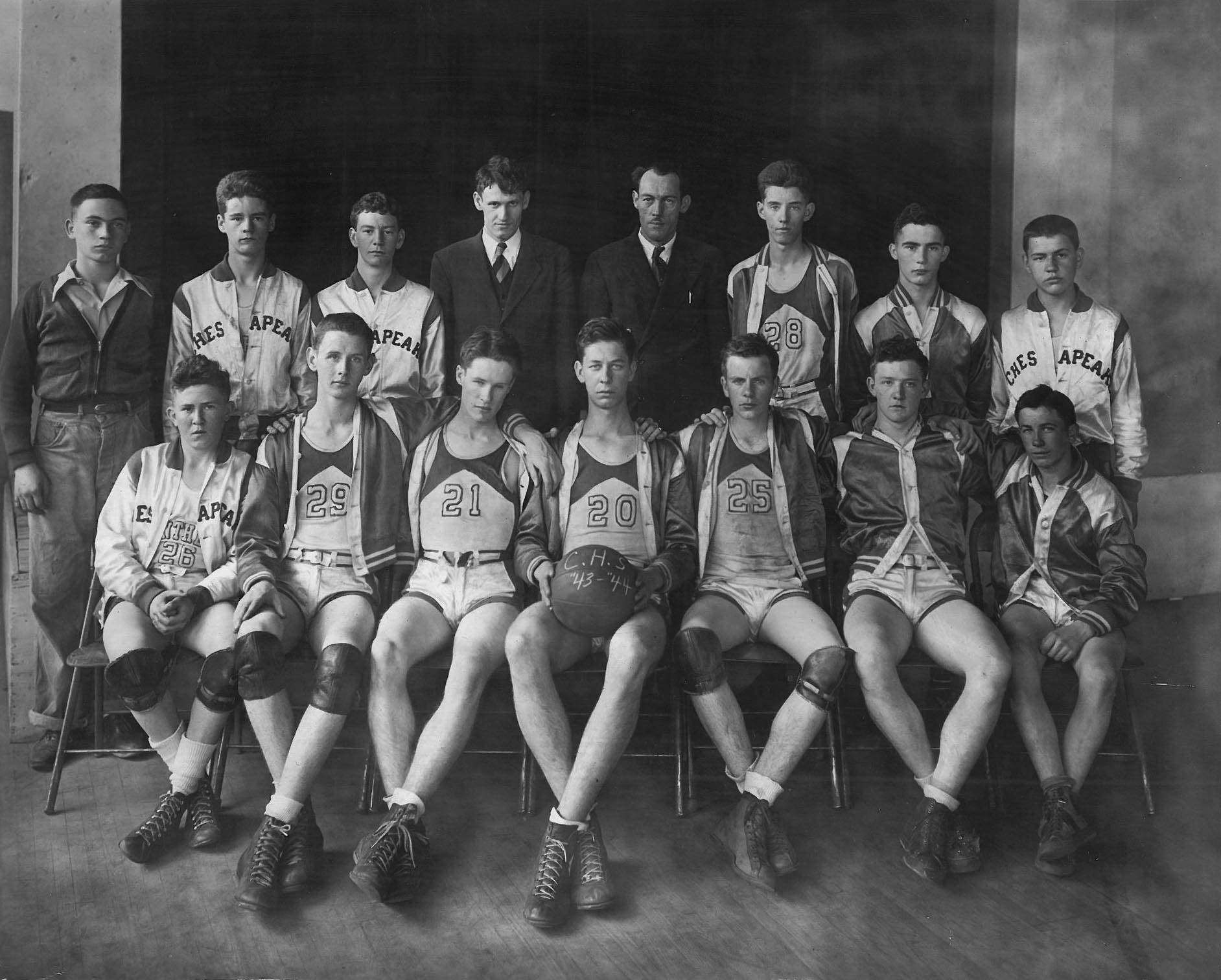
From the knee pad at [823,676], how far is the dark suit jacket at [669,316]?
1.14 meters

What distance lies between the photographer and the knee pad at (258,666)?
3.21 m

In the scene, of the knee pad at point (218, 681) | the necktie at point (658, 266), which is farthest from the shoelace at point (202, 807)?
the necktie at point (658, 266)

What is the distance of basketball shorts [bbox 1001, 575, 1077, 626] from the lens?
11.7 ft

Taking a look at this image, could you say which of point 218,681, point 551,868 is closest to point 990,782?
point 551,868

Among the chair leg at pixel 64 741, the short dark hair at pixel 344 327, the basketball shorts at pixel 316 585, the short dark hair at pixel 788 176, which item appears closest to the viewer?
the chair leg at pixel 64 741

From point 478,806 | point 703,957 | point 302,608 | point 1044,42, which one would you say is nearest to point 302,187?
point 302,608

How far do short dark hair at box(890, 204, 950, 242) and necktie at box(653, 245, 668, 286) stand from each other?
34.9 inches

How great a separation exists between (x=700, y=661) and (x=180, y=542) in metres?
1.75

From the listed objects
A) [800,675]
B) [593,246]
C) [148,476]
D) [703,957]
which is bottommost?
[703,957]

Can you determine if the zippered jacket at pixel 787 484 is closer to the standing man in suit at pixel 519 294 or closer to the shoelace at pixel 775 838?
the standing man in suit at pixel 519 294

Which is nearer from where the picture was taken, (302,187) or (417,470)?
(417,470)

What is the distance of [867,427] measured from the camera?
379 cm

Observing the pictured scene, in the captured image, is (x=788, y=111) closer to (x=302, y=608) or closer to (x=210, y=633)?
(x=302, y=608)

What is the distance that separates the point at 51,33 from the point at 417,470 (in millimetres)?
1825
